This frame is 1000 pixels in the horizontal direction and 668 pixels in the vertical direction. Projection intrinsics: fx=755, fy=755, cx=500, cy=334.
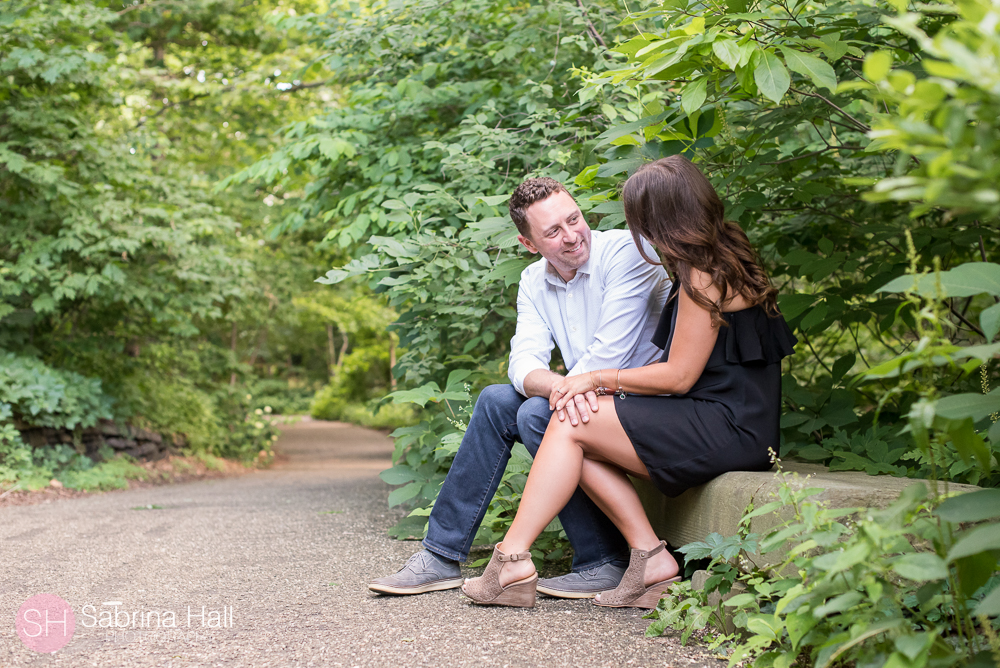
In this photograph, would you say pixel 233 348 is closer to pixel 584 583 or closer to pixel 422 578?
pixel 422 578

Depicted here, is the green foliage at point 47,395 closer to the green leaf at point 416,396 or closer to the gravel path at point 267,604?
the gravel path at point 267,604

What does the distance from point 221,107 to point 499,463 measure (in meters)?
8.20

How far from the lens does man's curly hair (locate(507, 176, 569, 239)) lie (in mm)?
2545

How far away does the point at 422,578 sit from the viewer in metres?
2.45

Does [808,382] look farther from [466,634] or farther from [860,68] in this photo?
[466,634]

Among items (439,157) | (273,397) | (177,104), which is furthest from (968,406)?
(273,397)

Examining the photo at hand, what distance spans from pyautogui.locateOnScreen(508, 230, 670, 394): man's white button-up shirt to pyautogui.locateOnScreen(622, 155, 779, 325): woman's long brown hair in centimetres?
32

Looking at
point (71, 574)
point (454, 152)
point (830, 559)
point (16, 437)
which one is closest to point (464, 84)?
point (454, 152)

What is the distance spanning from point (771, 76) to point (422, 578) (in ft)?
5.89

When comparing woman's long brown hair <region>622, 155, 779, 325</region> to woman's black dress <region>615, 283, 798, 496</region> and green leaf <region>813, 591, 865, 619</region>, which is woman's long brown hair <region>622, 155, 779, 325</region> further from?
green leaf <region>813, 591, 865, 619</region>

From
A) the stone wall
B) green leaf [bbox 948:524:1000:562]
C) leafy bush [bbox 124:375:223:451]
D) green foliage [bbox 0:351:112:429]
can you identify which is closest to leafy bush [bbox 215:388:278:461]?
leafy bush [bbox 124:375:223:451]

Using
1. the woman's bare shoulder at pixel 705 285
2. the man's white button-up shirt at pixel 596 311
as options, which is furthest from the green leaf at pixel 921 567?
the man's white button-up shirt at pixel 596 311

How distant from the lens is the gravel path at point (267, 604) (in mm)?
1894

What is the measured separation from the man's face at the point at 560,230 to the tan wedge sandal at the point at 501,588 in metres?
0.99
